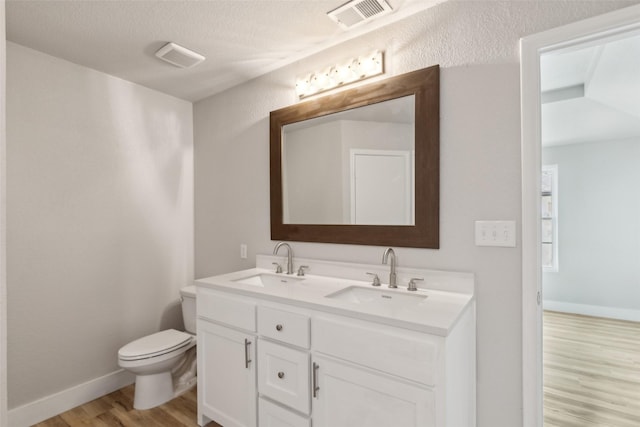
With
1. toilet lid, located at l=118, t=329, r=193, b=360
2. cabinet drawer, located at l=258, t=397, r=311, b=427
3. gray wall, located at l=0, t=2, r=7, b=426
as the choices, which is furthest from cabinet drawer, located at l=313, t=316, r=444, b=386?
toilet lid, located at l=118, t=329, r=193, b=360

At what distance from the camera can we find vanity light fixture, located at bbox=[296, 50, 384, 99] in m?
1.82

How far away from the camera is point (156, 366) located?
2.10m

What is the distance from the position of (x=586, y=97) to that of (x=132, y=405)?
13.7 ft

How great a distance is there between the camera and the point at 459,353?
1.31 meters

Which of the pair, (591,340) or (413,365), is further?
(591,340)

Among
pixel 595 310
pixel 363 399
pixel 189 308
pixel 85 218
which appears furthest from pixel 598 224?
pixel 85 218

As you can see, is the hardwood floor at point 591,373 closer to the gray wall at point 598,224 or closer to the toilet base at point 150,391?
the gray wall at point 598,224

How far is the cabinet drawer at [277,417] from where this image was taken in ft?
4.89

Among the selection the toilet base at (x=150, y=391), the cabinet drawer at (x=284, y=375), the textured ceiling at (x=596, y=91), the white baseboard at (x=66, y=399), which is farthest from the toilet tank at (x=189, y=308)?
the textured ceiling at (x=596, y=91)

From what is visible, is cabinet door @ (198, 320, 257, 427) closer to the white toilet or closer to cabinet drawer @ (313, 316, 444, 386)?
the white toilet

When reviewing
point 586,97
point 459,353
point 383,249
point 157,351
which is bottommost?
point 157,351

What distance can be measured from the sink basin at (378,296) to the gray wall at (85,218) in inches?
67.8

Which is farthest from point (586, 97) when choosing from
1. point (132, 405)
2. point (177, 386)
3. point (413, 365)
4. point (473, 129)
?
point (132, 405)

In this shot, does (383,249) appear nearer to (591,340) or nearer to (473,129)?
(473,129)
